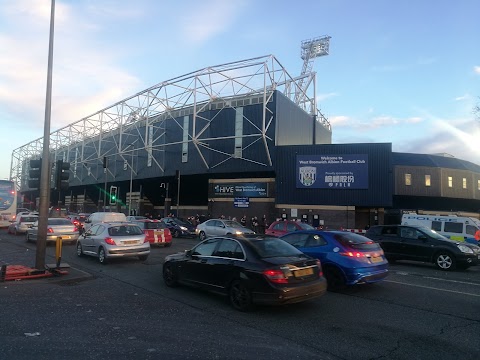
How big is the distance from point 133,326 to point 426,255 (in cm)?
1069

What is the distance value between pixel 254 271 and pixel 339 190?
29.2 m

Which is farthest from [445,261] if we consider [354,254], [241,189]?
[241,189]

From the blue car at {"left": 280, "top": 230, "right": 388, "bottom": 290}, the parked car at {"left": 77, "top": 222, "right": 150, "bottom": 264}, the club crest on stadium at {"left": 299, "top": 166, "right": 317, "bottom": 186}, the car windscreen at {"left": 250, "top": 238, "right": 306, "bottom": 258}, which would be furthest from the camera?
the club crest on stadium at {"left": 299, "top": 166, "right": 317, "bottom": 186}

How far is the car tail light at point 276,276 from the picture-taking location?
6824 mm

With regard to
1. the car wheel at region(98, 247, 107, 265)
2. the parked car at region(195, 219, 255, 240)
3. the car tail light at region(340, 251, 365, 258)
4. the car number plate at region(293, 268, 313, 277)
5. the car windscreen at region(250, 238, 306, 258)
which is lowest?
the car wheel at region(98, 247, 107, 265)

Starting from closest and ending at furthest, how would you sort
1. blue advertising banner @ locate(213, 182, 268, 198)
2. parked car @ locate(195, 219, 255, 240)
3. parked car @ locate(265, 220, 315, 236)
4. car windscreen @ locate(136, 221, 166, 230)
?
1. parked car @ locate(265, 220, 315, 236)
2. car windscreen @ locate(136, 221, 166, 230)
3. parked car @ locate(195, 219, 255, 240)
4. blue advertising banner @ locate(213, 182, 268, 198)

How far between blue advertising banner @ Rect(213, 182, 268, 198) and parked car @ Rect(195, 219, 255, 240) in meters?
13.8

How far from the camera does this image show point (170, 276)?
944cm

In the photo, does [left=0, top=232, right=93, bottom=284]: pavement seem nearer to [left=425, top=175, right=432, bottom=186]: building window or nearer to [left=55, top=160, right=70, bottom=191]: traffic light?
[left=55, top=160, right=70, bottom=191]: traffic light

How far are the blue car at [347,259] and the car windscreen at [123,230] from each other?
22.2 ft

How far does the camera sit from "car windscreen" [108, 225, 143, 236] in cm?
1355

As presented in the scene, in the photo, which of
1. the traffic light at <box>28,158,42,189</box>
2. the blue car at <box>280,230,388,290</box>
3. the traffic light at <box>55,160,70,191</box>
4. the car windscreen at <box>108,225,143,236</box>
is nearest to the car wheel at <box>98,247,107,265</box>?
the car windscreen at <box>108,225,143,236</box>

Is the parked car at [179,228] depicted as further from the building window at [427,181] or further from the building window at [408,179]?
the building window at [427,181]

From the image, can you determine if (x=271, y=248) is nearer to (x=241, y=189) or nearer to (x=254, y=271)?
(x=254, y=271)
